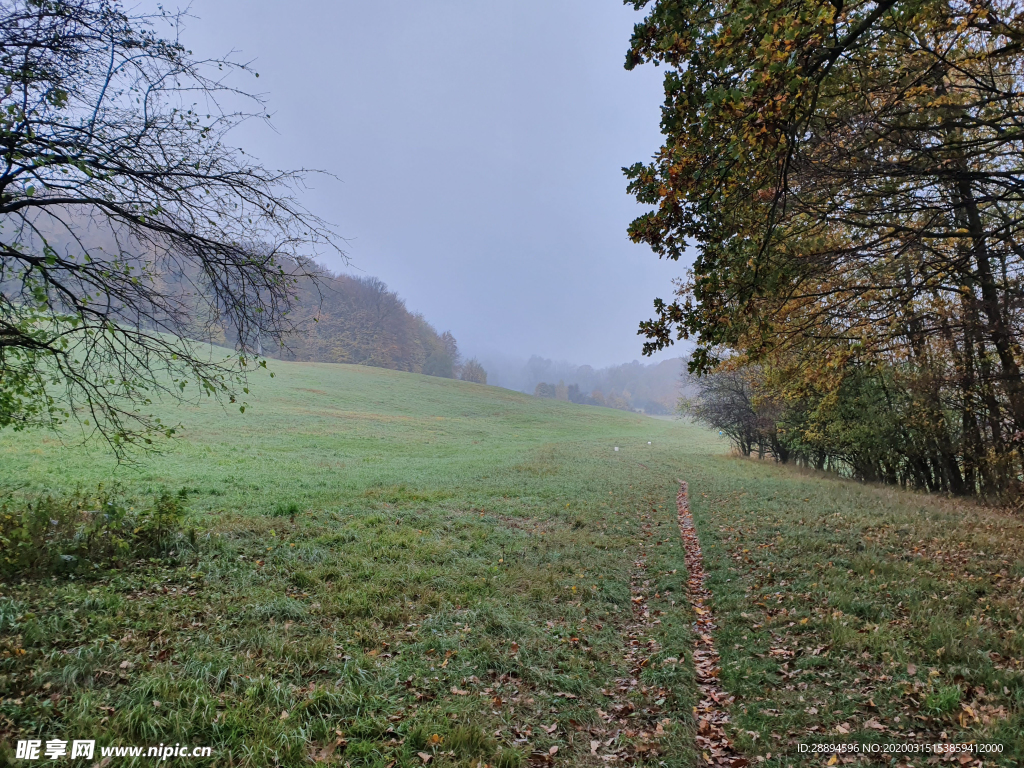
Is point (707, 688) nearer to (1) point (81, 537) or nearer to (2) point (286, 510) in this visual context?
(1) point (81, 537)

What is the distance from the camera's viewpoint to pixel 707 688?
512 centimetres

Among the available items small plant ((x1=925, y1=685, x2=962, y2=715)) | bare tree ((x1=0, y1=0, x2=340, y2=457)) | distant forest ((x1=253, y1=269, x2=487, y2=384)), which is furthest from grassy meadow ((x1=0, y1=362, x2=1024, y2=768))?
distant forest ((x1=253, y1=269, x2=487, y2=384))

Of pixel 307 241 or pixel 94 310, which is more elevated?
pixel 307 241

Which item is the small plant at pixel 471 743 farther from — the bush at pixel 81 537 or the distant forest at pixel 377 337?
the distant forest at pixel 377 337

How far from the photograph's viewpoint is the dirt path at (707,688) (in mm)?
4168

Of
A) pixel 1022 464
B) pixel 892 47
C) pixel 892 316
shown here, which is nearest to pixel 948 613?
pixel 892 316

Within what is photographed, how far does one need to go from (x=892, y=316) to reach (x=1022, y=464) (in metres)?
8.61

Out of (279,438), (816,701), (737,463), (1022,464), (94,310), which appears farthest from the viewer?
(737,463)

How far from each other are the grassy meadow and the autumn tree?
3.77 meters

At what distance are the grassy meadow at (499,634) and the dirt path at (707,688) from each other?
0.15 metres

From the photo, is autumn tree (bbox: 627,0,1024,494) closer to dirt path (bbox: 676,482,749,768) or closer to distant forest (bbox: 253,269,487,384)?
dirt path (bbox: 676,482,749,768)

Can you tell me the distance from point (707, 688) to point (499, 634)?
2.54 m

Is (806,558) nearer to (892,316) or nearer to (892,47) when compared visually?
(892,316)

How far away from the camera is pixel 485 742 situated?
4.13m
